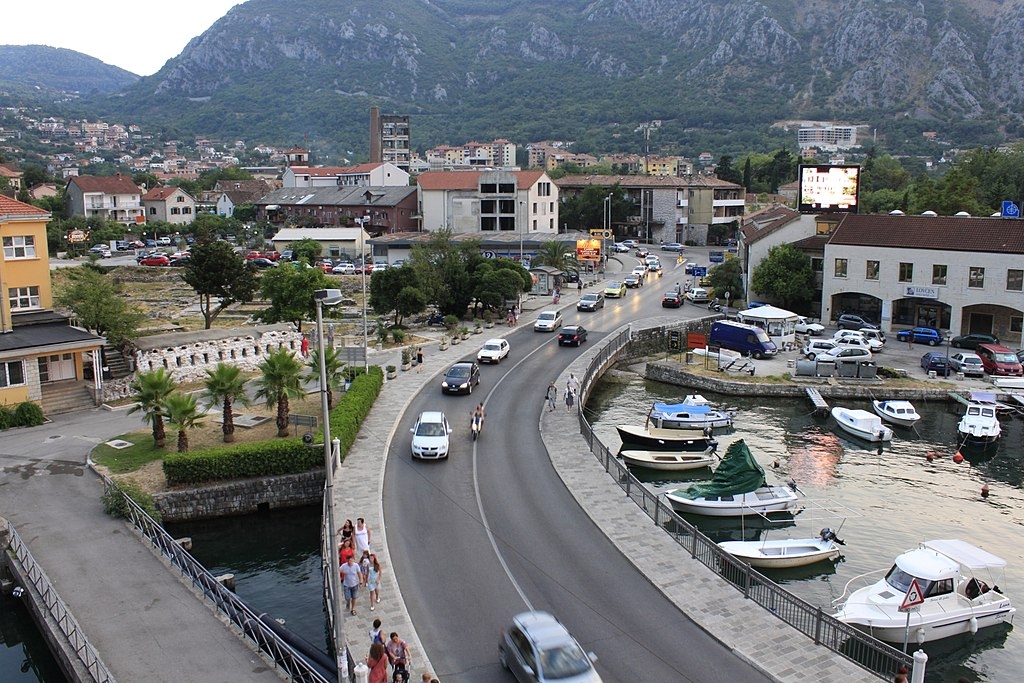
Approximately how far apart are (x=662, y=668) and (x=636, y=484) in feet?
32.9

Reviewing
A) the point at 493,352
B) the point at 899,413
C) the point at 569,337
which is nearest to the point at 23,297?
the point at 493,352

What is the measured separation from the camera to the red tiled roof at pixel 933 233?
57.3 meters

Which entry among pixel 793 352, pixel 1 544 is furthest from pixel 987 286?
pixel 1 544

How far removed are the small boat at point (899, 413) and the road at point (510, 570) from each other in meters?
19.9

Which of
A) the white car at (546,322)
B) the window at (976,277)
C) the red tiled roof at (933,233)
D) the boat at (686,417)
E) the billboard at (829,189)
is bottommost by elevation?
the boat at (686,417)

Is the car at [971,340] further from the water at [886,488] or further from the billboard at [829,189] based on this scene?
the billboard at [829,189]

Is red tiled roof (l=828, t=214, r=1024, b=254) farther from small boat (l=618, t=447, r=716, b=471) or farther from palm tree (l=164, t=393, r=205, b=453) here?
palm tree (l=164, t=393, r=205, b=453)

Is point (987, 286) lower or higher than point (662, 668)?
higher

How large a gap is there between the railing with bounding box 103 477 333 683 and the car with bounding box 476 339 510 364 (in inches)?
957

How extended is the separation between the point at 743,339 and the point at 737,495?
84.8ft

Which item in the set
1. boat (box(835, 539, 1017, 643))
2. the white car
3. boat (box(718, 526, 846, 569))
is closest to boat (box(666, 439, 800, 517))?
boat (box(718, 526, 846, 569))

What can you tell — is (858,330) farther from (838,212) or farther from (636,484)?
(636,484)

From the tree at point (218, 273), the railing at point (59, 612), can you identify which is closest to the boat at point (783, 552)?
the railing at point (59, 612)

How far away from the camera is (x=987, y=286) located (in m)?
57.0
